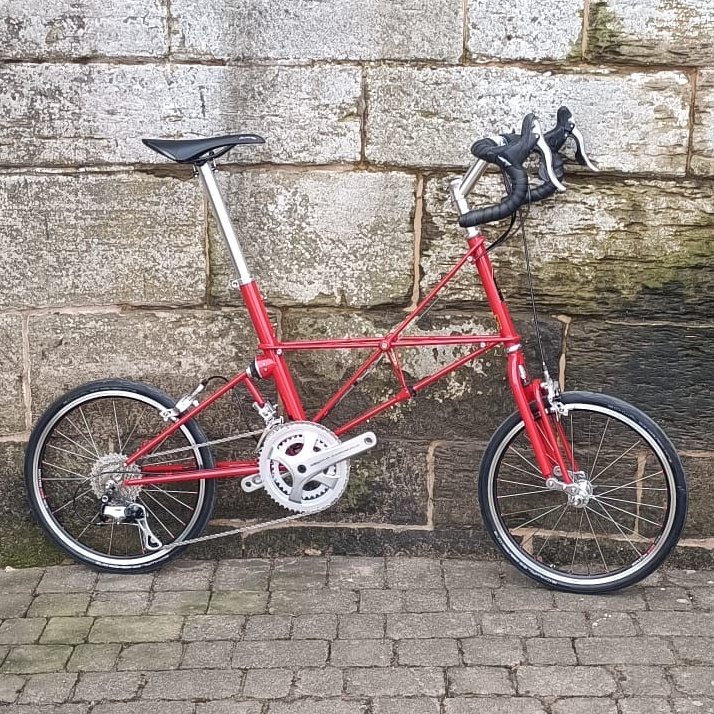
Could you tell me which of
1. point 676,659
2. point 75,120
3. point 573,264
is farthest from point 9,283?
point 676,659

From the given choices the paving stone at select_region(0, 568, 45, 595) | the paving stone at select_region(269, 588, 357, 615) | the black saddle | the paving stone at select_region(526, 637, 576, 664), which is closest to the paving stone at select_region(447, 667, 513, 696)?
the paving stone at select_region(526, 637, 576, 664)

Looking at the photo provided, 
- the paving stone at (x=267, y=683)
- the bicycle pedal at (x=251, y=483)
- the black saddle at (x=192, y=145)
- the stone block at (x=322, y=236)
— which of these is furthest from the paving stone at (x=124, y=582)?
the black saddle at (x=192, y=145)

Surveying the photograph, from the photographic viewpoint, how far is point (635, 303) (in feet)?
14.4

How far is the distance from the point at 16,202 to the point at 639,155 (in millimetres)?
2502

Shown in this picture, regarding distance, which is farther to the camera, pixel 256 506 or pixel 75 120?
pixel 256 506

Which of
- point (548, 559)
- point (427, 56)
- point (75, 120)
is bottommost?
point (548, 559)

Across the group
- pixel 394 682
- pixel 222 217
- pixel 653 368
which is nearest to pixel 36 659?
pixel 394 682

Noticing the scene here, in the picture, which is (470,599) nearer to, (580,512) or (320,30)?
(580,512)

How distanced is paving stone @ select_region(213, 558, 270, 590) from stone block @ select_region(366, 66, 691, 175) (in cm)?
179

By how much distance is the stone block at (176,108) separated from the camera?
4.20 m

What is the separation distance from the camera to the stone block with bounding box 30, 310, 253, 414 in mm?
4453

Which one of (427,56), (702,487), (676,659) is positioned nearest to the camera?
(676,659)

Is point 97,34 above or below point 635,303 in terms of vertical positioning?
above

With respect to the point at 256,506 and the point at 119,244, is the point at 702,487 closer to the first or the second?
the point at 256,506
